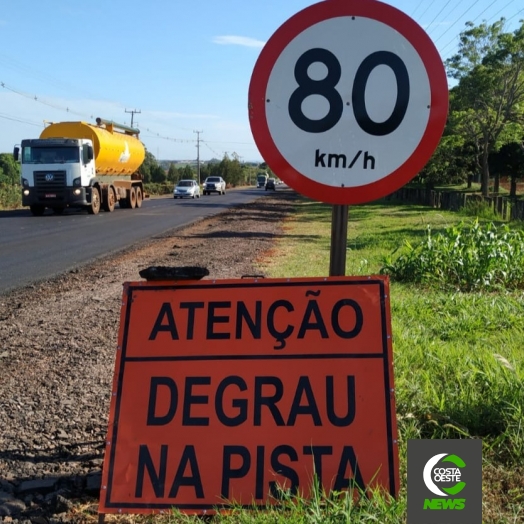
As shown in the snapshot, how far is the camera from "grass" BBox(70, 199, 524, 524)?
240 cm

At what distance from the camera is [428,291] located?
7527 millimetres

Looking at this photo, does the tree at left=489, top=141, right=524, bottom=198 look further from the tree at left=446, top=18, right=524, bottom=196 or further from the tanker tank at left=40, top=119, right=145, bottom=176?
the tanker tank at left=40, top=119, right=145, bottom=176

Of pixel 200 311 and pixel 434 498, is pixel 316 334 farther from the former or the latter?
pixel 434 498

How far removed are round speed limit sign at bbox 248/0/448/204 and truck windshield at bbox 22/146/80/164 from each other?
2671 cm

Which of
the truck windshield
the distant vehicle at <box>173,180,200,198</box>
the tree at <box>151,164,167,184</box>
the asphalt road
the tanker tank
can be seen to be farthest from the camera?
the tree at <box>151,164,167,184</box>

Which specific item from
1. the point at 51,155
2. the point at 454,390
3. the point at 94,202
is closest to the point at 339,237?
the point at 454,390

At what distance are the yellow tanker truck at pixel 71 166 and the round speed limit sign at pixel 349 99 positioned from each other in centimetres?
2652

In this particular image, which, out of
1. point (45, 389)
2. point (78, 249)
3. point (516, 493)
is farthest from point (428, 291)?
point (78, 249)

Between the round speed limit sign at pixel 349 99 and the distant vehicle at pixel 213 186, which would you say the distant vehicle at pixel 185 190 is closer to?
the distant vehicle at pixel 213 186

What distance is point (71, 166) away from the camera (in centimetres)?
2800

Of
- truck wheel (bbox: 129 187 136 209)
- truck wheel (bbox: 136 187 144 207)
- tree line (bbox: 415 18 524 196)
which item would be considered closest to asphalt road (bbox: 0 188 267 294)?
truck wheel (bbox: 129 187 136 209)

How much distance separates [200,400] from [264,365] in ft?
0.85

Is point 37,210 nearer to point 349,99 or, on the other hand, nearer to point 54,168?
point 54,168

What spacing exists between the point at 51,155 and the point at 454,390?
87.1 feet
